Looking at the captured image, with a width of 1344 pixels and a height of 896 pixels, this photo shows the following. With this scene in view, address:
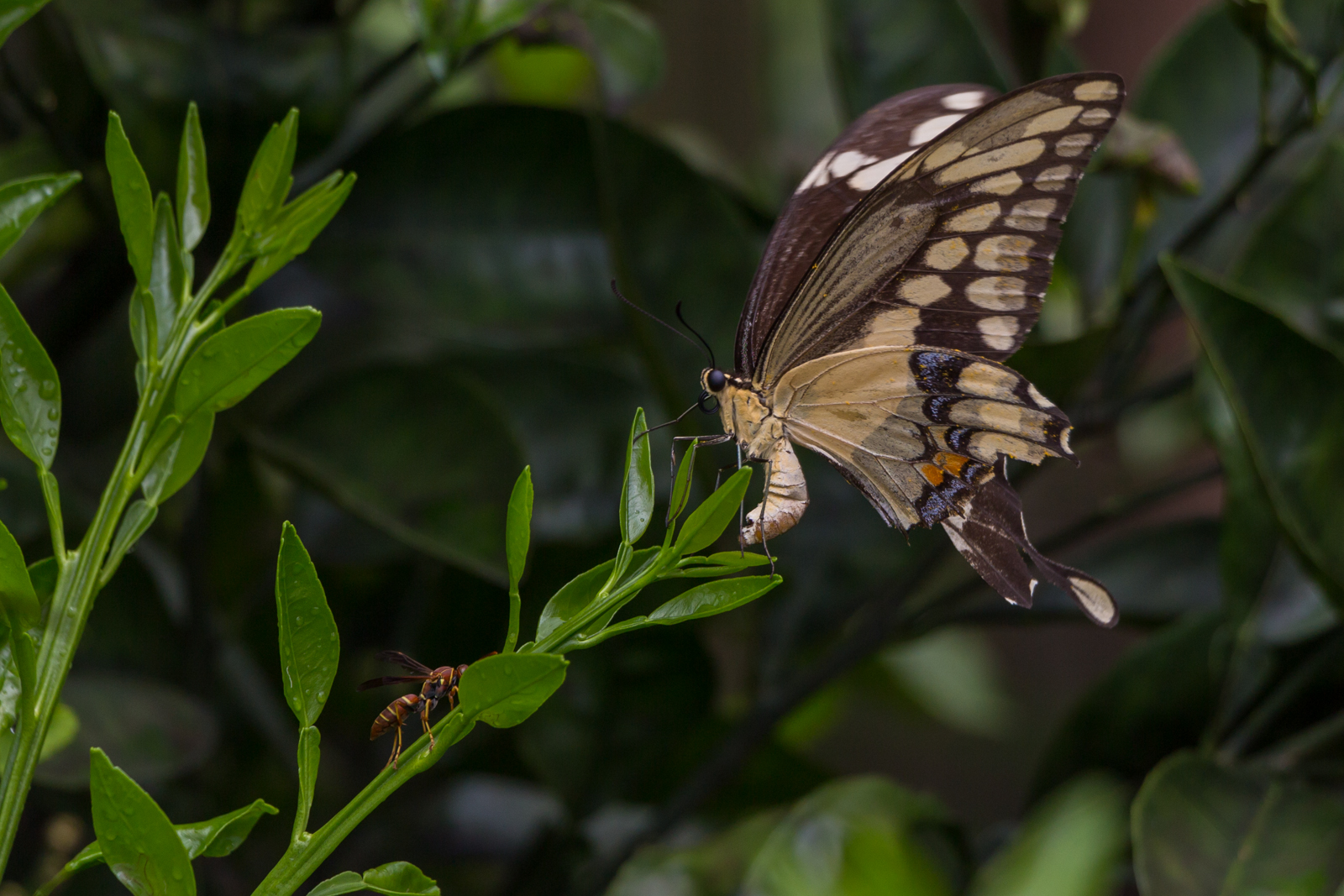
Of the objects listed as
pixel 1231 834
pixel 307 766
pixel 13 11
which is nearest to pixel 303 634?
pixel 307 766

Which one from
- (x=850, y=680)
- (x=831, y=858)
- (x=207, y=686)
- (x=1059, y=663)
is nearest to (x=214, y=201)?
(x=207, y=686)

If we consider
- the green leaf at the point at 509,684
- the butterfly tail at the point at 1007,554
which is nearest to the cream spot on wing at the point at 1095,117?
the butterfly tail at the point at 1007,554

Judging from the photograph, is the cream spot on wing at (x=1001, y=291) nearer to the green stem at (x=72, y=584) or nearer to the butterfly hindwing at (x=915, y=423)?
the butterfly hindwing at (x=915, y=423)

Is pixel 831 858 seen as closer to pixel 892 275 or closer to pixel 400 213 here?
pixel 892 275

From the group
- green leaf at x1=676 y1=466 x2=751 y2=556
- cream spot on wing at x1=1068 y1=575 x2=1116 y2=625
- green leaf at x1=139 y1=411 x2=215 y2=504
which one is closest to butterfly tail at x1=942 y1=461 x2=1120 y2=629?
cream spot on wing at x1=1068 y1=575 x2=1116 y2=625

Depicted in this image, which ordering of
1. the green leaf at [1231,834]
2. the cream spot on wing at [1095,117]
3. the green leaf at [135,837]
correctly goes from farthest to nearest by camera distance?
the green leaf at [1231,834] < the cream spot on wing at [1095,117] < the green leaf at [135,837]

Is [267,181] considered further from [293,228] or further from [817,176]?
[817,176]
